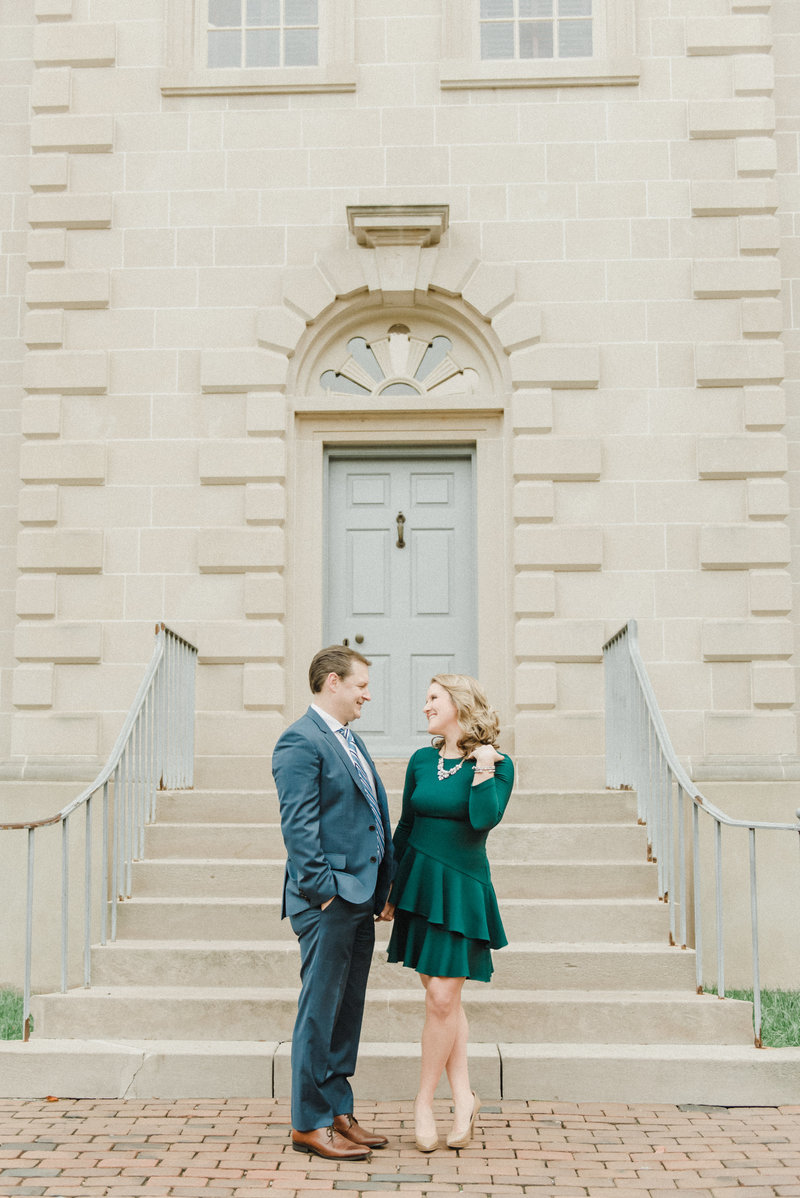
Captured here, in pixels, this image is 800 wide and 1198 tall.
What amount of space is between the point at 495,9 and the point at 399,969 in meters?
6.82

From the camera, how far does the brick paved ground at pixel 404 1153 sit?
13.7 feet

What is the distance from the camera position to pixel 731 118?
8547mm

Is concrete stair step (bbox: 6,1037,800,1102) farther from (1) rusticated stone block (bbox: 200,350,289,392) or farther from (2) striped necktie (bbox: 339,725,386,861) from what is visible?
(1) rusticated stone block (bbox: 200,350,289,392)

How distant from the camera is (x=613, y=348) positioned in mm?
8422

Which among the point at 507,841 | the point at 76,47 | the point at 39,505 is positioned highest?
the point at 76,47

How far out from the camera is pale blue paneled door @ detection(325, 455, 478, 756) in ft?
28.5

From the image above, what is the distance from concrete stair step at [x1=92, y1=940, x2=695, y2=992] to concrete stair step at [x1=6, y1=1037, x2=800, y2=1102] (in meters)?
0.56

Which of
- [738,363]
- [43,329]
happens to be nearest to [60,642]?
[43,329]

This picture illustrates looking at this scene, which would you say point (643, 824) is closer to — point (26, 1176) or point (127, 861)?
point (127, 861)

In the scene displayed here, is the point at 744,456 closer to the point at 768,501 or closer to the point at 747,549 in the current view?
the point at 768,501

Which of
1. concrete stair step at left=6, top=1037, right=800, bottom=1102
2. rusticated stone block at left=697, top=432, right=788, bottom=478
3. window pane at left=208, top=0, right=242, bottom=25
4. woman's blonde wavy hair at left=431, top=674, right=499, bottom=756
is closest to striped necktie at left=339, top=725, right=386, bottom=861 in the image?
woman's blonde wavy hair at left=431, top=674, right=499, bottom=756

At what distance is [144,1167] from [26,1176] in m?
0.40

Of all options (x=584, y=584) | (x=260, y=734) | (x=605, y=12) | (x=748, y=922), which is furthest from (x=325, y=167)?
(x=748, y=922)

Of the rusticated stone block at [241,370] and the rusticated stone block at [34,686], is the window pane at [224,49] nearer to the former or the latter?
the rusticated stone block at [241,370]
